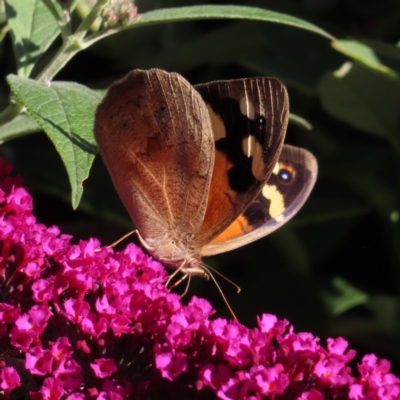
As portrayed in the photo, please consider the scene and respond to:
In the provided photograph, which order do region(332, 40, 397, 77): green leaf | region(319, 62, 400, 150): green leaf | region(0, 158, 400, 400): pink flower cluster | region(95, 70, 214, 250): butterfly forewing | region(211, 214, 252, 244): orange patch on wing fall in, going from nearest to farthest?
1. region(0, 158, 400, 400): pink flower cluster
2. region(95, 70, 214, 250): butterfly forewing
3. region(211, 214, 252, 244): orange patch on wing
4. region(332, 40, 397, 77): green leaf
5. region(319, 62, 400, 150): green leaf

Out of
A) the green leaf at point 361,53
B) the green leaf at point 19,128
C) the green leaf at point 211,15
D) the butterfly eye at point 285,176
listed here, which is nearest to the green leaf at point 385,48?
the green leaf at point 361,53

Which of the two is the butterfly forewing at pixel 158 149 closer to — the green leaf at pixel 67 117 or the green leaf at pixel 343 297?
the green leaf at pixel 67 117

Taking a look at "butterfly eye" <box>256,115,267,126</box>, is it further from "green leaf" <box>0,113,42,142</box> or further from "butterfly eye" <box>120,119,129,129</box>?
"green leaf" <box>0,113,42,142</box>

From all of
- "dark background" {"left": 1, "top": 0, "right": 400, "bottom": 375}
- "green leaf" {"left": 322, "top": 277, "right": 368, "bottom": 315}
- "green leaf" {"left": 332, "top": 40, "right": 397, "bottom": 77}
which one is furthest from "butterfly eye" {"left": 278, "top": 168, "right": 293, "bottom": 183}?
"green leaf" {"left": 322, "top": 277, "right": 368, "bottom": 315}

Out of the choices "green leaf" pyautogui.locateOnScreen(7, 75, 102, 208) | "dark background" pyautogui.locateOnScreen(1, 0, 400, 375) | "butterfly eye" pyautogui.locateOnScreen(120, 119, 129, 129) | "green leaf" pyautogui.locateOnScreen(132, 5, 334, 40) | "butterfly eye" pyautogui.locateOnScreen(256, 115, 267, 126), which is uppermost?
"green leaf" pyautogui.locateOnScreen(132, 5, 334, 40)

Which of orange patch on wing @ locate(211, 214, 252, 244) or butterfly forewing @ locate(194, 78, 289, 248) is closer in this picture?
butterfly forewing @ locate(194, 78, 289, 248)

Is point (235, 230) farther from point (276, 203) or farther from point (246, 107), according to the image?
point (246, 107)

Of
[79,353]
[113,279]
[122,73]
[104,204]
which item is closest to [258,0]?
[122,73]

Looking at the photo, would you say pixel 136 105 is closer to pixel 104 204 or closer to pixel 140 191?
pixel 140 191
